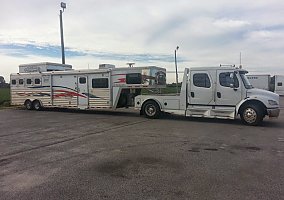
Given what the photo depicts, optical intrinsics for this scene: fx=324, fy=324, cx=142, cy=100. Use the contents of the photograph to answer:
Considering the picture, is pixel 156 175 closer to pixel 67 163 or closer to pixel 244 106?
pixel 67 163

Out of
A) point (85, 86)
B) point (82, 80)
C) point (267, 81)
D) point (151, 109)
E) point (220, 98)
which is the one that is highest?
point (267, 81)

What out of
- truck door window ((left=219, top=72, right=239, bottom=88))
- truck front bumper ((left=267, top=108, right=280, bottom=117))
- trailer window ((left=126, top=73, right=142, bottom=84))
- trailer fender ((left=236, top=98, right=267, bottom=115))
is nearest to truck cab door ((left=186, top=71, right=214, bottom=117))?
truck door window ((left=219, top=72, right=239, bottom=88))

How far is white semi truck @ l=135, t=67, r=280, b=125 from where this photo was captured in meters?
13.5

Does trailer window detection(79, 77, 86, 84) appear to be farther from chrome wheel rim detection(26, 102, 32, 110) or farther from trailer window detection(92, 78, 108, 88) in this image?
chrome wheel rim detection(26, 102, 32, 110)

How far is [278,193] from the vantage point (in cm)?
512

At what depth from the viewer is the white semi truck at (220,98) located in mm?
13500

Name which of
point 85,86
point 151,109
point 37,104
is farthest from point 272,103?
point 37,104

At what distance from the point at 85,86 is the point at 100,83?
1.16m

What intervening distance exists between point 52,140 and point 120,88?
796 centimetres

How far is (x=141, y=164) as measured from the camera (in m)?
7.02

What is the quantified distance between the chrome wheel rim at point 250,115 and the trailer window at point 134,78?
5678mm

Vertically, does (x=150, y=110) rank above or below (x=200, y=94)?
below

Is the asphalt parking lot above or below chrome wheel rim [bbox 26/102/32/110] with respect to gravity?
below

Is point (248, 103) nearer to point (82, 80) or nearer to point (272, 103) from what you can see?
point (272, 103)
